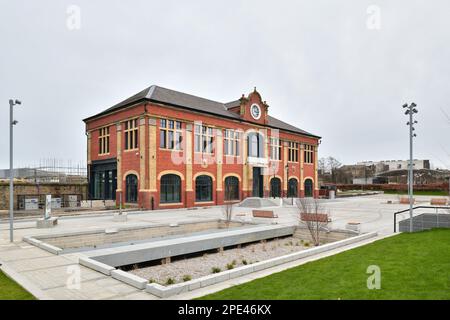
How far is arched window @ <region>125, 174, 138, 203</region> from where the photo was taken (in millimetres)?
30953

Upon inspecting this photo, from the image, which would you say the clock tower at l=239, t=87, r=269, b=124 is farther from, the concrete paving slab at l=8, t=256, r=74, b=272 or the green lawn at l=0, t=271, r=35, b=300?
the green lawn at l=0, t=271, r=35, b=300

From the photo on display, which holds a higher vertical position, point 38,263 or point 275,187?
point 275,187

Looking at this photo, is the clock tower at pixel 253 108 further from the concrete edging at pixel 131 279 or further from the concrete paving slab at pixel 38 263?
the concrete edging at pixel 131 279

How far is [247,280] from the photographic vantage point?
313 inches

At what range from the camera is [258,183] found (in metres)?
42.4

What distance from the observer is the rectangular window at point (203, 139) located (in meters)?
34.1

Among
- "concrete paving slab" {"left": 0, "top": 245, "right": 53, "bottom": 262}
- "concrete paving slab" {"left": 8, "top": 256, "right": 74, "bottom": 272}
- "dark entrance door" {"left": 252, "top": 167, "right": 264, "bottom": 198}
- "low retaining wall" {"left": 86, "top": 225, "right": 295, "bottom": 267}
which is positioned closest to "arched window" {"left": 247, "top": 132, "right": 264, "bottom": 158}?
"dark entrance door" {"left": 252, "top": 167, "right": 264, "bottom": 198}

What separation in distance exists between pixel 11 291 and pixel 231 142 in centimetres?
3210

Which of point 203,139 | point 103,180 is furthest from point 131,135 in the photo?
point 103,180

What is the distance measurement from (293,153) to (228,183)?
1527 cm

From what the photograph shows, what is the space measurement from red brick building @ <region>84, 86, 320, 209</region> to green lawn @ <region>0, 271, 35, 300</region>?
20.3 m

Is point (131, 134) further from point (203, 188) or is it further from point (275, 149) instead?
point (275, 149)

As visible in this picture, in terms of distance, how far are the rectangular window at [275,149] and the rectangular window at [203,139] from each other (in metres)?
11.5
